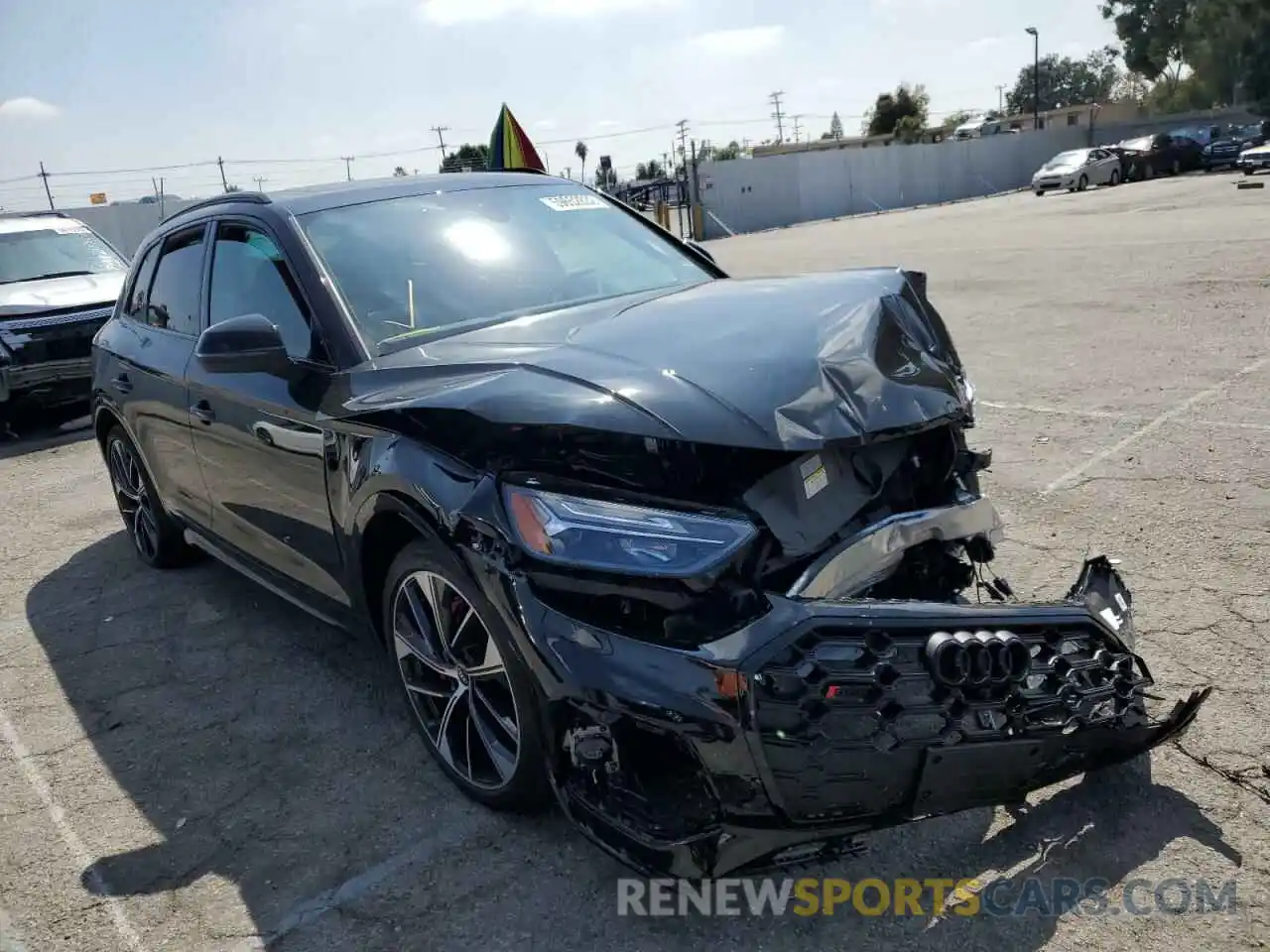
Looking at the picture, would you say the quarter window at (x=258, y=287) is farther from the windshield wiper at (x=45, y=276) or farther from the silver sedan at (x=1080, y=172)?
the silver sedan at (x=1080, y=172)

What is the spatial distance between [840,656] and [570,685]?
605 millimetres

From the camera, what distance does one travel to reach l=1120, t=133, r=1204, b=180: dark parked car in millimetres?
36125

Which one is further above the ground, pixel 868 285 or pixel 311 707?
pixel 868 285

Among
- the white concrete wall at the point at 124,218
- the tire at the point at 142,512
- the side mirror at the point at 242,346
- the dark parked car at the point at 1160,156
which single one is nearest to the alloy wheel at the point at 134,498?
the tire at the point at 142,512

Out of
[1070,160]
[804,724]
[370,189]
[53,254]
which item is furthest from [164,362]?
[1070,160]

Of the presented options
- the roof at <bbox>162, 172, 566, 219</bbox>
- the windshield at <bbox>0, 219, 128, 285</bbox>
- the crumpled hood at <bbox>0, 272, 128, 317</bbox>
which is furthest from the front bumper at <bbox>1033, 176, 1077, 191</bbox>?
the roof at <bbox>162, 172, 566, 219</bbox>

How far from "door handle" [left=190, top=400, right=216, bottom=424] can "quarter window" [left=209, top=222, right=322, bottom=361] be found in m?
0.36

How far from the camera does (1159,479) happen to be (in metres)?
4.96

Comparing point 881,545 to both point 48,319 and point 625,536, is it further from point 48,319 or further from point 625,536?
point 48,319

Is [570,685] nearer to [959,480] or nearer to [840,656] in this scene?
[840,656]

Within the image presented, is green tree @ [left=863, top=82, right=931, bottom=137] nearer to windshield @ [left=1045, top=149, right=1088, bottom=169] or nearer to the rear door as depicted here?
windshield @ [left=1045, top=149, right=1088, bottom=169]

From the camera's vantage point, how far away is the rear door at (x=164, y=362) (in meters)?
4.36

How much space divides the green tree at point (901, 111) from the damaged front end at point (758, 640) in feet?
242

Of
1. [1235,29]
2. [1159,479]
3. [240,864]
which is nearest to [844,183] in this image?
[1235,29]
